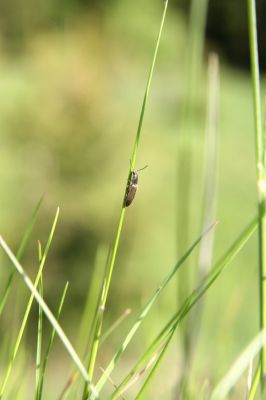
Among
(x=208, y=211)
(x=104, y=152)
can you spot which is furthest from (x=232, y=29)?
(x=208, y=211)

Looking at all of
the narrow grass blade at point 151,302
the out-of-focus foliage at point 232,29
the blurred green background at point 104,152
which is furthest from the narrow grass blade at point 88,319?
the out-of-focus foliage at point 232,29

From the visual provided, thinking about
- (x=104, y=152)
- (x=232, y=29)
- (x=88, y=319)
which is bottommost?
(x=104, y=152)

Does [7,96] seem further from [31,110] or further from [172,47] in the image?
[172,47]

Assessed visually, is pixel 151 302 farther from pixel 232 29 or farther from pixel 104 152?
pixel 232 29

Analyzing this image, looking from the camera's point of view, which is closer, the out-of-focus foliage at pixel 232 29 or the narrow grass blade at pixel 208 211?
the narrow grass blade at pixel 208 211

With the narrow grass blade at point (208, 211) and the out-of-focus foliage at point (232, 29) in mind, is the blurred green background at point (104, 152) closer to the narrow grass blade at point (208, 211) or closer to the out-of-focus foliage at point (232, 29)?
the out-of-focus foliage at point (232, 29)

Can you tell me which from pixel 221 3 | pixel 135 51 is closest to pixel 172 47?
pixel 135 51

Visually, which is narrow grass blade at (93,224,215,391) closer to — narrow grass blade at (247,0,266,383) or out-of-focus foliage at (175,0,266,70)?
narrow grass blade at (247,0,266,383)

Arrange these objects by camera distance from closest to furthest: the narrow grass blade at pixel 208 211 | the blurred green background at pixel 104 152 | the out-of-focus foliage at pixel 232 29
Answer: the narrow grass blade at pixel 208 211 < the blurred green background at pixel 104 152 < the out-of-focus foliage at pixel 232 29
